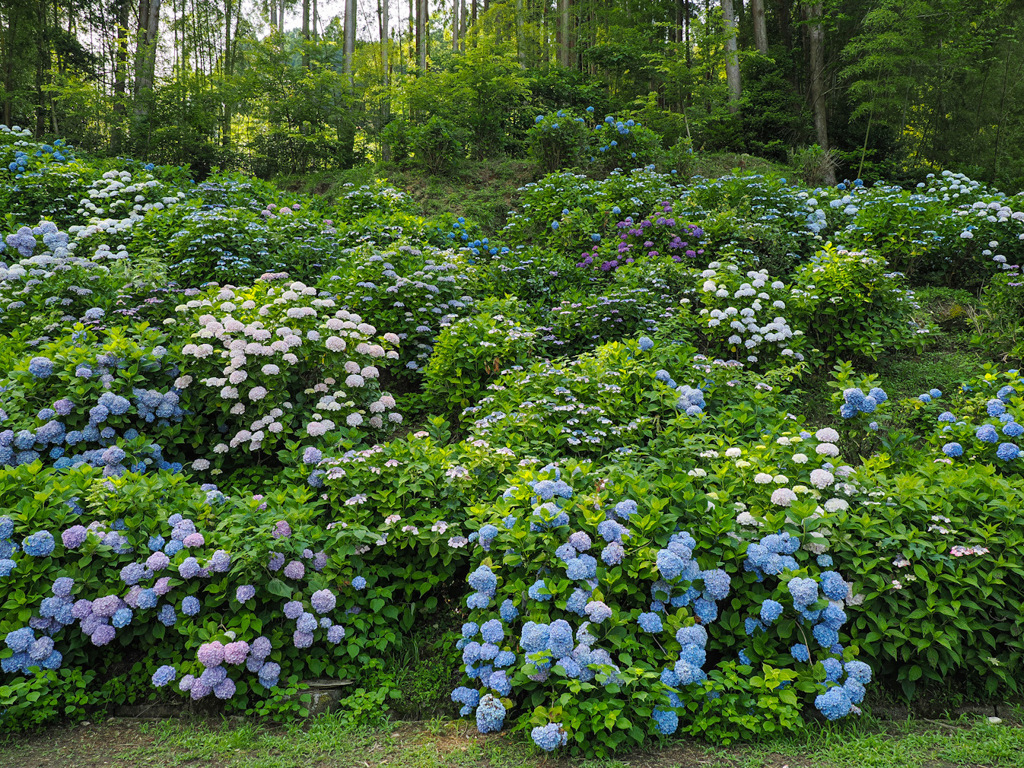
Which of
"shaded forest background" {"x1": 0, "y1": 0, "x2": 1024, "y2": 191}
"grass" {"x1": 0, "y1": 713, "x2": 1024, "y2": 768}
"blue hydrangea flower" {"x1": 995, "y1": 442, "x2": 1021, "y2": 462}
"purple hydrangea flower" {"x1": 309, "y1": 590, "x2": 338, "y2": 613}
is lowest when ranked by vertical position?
"grass" {"x1": 0, "y1": 713, "x2": 1024, "y2": 768}

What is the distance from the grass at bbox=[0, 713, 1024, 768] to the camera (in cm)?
236

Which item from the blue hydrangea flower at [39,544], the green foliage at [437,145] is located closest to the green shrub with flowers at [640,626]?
the blue hydrangea flower at [39,544]

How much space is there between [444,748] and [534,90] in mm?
14520

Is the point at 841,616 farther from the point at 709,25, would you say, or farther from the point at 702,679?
the point at 709,25

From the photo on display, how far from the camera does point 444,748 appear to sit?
2531 mm

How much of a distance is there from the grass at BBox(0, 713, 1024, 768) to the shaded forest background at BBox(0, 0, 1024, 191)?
10.1 metres

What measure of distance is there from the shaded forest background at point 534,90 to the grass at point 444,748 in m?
10.1

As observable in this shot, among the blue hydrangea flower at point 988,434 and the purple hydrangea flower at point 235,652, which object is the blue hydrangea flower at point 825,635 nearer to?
the blue hydrangea flower at point 988,434

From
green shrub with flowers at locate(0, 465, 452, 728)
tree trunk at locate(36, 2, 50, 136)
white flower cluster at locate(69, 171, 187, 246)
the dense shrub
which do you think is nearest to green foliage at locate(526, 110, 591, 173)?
the dense shrub

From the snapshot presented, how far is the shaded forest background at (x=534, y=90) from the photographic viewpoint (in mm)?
11742

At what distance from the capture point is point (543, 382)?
4422mm

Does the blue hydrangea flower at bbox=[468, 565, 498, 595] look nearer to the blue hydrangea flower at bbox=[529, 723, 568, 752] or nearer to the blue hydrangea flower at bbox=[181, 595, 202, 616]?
the blue hydrangea flower at bbox=[529, 723, 568, 752]

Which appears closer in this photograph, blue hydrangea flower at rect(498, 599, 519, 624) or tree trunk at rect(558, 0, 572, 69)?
blue hydrangea flower at rect(498, 599, 519, 624)

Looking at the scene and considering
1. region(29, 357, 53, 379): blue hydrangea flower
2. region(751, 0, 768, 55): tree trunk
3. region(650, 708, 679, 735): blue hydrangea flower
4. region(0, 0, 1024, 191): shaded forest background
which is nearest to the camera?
region(650, 708, 679, 735): blue hydrangea flower
